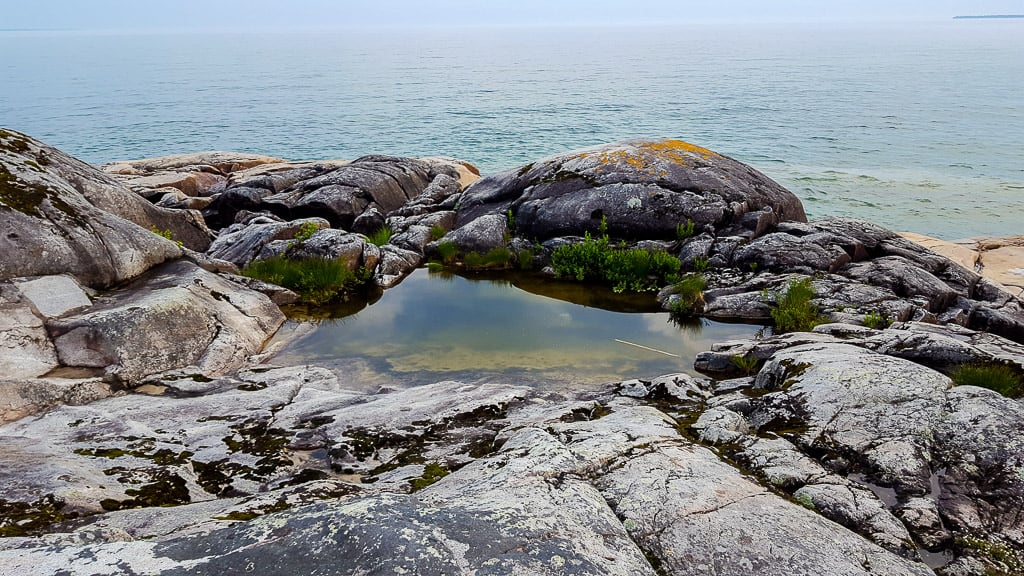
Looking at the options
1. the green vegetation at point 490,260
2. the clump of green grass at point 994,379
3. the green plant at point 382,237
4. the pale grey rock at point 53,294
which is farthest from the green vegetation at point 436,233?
the clump of green grass at point 994,379

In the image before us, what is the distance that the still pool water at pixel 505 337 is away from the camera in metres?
9.84

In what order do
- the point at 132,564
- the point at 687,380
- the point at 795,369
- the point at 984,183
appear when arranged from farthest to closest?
the point at 984,183, the point at 687,380, the point at 795,369, the point at 132,564

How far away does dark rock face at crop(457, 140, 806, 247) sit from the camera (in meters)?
15.9

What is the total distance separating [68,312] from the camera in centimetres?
901

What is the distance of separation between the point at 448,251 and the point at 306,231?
3.51m

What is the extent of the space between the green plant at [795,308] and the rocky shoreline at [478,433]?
1.11 feet

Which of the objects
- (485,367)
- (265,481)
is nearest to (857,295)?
(485,367)

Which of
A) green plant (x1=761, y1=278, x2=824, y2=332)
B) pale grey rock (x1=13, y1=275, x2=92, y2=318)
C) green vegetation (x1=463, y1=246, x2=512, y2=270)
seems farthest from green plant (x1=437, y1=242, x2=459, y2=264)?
pale grey rock (x1=13, y1=275, x2=92, y2=318)

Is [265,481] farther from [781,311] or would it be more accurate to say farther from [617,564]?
[781,311]

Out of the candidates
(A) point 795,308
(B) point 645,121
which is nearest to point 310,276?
(A) point 795,308

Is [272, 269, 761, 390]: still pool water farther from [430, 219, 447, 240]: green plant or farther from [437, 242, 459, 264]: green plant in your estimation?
[430, 219, 447, 240]: green plant

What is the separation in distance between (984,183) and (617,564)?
1348 inches

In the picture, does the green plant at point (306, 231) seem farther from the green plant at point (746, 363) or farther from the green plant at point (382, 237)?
the green plant at point (746, 363)

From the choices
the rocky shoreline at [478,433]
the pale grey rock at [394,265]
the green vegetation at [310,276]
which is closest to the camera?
the rocky shoreline at [478,433]
